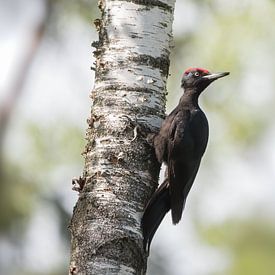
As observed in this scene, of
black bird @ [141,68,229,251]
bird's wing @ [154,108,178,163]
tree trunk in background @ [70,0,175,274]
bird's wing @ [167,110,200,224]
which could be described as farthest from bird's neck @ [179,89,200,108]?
A: tree trunk in background @ [70,0,175,274]

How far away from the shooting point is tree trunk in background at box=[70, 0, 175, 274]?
480cm

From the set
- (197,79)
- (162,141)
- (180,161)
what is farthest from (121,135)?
(197,79)

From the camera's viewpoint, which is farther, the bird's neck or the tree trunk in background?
the bird's neck

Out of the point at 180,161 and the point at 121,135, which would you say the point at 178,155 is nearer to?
the point at 180,161

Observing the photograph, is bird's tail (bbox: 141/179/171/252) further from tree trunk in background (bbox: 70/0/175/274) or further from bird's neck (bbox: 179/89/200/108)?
bird's neck (bbox: 179/89/200/108)

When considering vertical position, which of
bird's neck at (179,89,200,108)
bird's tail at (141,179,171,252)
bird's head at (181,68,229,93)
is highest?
bird's head at (181,68,229,93)

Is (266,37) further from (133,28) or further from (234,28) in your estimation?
(133,28)

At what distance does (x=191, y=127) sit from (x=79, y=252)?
1321 millimetres

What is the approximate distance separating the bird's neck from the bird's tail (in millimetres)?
729

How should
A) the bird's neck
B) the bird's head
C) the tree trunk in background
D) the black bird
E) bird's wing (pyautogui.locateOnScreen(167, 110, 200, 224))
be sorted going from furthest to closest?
the bird's head, the bird's neck, bird's wing (pyautogui.locateOnScreen(167, 110, 200, 224)), the black bird, the tree trunk in background

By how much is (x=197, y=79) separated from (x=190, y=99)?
0.25 metres

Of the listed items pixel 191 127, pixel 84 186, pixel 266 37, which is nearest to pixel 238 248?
pixel 266 37

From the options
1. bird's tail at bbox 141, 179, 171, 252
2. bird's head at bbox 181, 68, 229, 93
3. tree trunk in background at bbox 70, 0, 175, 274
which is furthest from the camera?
bird's head at bbox 181, 68, 229, 93

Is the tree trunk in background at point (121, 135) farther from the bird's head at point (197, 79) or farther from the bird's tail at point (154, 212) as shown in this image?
the bird's head at point (197, 79)
